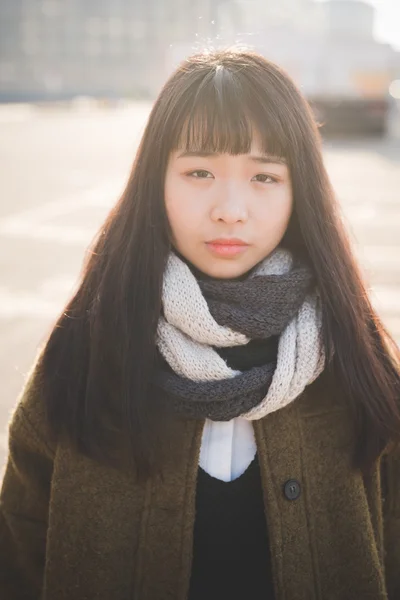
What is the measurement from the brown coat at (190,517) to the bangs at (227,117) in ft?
2.01

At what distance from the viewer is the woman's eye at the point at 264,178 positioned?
1.81 metres

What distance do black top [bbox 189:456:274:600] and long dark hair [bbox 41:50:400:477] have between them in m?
0.16

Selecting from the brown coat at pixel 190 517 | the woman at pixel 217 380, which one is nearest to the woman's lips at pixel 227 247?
the woman at pixel 217 380

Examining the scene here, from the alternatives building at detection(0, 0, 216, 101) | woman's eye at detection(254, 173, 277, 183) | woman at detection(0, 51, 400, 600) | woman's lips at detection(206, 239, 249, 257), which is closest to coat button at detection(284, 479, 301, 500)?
woman at detection(0, 51, 400, 600)

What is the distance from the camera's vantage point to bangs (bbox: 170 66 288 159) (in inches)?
69.2

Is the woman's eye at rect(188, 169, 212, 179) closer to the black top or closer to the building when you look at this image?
the black top

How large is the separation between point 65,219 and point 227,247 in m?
8.83

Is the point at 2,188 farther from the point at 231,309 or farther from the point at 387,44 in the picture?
the point at 387,44

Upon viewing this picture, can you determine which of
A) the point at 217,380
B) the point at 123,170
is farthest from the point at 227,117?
the point at 123,170

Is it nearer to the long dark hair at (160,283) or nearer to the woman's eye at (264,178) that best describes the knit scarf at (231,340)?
the long dark hair at (160,283)

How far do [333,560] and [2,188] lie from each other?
12.0 m

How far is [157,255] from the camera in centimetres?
185

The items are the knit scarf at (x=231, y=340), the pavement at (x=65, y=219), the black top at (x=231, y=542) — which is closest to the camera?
the knit scarf at (x=231, y=340)

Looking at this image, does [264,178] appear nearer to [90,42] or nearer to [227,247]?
[227,247]
